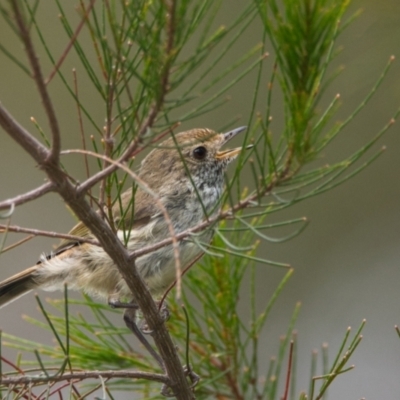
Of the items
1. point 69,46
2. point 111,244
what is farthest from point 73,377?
point 69,46

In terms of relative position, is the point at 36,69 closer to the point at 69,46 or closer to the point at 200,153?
the point at 69,46

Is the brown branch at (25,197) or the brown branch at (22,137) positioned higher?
the brown branch at (22,137)

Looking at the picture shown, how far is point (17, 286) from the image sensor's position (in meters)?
3.85

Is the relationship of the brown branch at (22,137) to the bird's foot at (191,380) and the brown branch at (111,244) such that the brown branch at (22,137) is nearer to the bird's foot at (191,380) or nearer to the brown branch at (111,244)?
the brown branch at (111,244)

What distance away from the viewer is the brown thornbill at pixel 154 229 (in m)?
3.36

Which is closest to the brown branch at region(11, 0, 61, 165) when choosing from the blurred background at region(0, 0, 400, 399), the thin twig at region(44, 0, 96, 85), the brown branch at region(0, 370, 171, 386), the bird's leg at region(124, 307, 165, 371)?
the thin twig at region(44, 0, 96, 85)

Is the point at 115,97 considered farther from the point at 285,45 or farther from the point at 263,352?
the point at 263,352

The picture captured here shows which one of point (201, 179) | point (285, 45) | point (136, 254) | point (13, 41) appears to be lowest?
point (136, 254)

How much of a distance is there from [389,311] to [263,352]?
1570 mm

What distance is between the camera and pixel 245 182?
6754 millimetres

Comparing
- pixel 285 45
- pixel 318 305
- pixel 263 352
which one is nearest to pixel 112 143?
pixel 285 45

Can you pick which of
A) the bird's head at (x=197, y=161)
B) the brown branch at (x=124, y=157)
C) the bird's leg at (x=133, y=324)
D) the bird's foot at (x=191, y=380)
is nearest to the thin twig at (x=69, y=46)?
the brown branch at (x=124, y=157)

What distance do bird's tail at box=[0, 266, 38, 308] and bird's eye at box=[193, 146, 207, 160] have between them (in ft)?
3.10

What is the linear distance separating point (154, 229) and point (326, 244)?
4.59 metres
